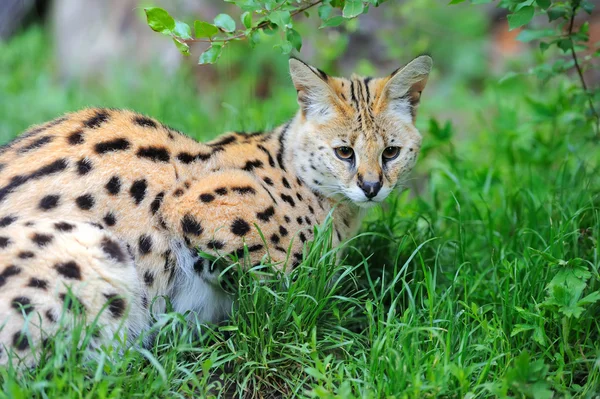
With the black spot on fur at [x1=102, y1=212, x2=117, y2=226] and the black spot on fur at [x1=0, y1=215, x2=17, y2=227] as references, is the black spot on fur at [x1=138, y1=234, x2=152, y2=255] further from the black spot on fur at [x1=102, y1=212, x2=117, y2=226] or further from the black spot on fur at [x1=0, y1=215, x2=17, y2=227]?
the black spot on fur at [x1=0, y1=215, x2=17, y2=227]

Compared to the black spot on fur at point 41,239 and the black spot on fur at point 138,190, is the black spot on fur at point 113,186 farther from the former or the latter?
the black spot on fur at point 41,239

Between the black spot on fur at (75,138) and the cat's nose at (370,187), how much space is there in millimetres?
1611

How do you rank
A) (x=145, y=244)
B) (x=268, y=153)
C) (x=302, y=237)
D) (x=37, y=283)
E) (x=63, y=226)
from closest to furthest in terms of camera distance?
1. (x=37, y=283)
2. (x=63, y=226)
3. (x=145, y=244)
4. (x=302, y=237)
5. (x=268, y=153)

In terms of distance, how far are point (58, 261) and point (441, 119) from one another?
603 cm

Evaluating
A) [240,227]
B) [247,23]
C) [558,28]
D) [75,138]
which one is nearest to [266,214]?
[240,227]

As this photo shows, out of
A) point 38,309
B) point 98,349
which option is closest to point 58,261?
point 38,309

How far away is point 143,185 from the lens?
3.86 metres

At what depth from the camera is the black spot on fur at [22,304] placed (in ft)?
10.7


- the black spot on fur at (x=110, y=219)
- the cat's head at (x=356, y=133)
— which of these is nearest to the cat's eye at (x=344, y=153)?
the cat's head at (x=356, y=133)

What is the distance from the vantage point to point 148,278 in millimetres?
3805

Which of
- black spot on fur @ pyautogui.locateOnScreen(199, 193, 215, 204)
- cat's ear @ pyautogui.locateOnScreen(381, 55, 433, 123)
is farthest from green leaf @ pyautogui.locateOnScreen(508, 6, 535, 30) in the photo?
black spot on fur @ pyautogui.locateOnScreen(199, 193, 215, 204)

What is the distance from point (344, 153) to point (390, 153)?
11.6 inches

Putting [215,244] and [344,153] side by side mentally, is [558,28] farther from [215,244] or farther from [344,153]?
[215,244]

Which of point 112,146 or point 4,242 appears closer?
point 4,242
